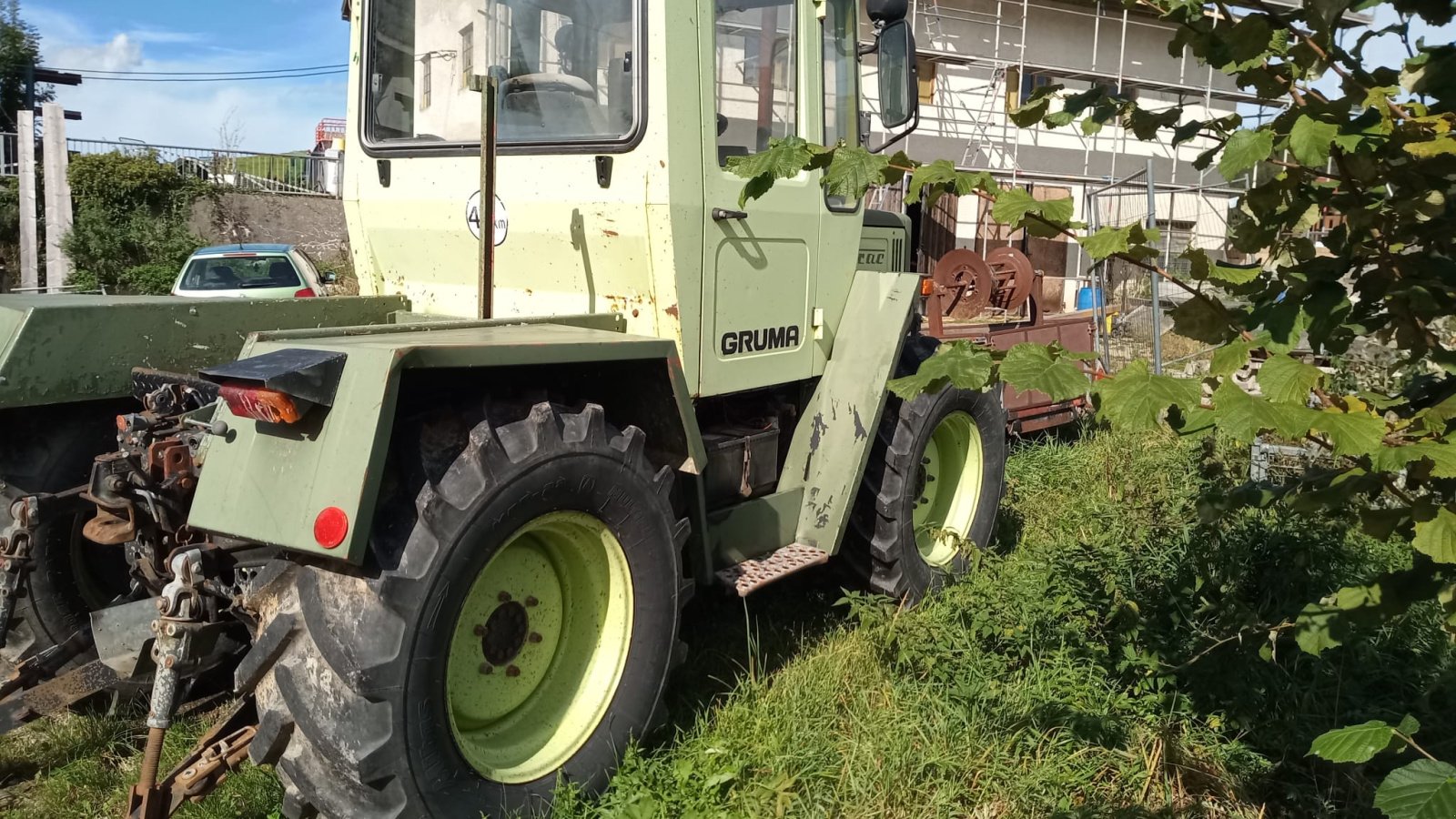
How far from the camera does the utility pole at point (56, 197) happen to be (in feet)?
56.9

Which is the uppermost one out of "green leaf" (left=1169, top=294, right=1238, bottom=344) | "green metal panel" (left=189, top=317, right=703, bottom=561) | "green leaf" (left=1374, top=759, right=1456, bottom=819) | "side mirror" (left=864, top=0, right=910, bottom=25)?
"side mirror" (left=864, top=0, right=910, bottom=25)

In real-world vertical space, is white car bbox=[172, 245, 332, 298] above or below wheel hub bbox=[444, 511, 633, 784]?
above

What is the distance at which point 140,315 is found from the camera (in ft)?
10.3

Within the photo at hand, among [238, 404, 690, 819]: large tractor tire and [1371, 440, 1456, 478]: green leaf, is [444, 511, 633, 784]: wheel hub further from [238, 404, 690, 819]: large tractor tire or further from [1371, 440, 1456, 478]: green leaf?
[1371, 440, 1456, 478]: green leaf

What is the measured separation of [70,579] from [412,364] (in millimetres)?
1770

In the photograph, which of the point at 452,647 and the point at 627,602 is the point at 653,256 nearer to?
the point at 627,602

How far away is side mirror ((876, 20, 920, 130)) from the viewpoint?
376 centimetres

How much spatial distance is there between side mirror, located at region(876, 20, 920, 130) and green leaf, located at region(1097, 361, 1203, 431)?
8.10 feet

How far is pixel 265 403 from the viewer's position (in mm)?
2264

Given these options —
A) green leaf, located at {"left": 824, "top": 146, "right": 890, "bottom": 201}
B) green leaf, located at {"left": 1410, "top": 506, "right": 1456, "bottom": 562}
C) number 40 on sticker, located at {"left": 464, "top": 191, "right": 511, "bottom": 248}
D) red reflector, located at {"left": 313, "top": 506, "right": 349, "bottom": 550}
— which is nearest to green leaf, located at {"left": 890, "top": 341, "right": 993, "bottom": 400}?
green leaf, located at {"left": 824, "top": 146, "right": 890, "bottom": 201}

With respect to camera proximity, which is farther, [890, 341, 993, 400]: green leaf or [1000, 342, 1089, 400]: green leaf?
[890, 341, 993, 400]: green leaf

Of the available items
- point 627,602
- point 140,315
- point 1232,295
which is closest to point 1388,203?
point 1232,295

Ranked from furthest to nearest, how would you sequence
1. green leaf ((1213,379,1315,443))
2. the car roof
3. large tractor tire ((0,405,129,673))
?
1. the car roof
2. large tractor tire ((0,405,129,673))
3. green leaf ((1213,379,1315,443))

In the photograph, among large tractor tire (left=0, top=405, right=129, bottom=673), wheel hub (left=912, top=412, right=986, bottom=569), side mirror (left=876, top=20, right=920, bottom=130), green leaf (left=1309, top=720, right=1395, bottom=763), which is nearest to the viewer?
green leaf (left=1309, top=720, right=1395, bottom=763)
